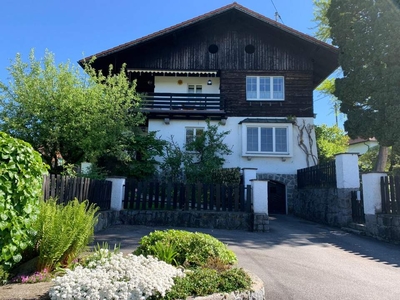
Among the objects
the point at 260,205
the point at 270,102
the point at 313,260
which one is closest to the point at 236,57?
the point at 270,102

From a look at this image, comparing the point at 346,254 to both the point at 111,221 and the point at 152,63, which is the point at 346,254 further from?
the point at 152,63

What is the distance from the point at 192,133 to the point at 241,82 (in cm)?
429

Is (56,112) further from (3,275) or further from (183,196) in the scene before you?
(3,275)

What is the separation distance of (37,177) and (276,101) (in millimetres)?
16253

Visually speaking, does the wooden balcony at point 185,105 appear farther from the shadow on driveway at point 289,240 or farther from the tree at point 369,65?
the shadow on driveway at point 289,240

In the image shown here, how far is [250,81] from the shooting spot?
19203 millimetres

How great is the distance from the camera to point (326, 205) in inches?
508

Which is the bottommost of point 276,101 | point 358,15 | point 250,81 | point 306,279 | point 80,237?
point 306,279

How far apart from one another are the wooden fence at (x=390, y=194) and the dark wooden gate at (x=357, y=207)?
1.27 m

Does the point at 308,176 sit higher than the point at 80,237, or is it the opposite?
the point at 308,176

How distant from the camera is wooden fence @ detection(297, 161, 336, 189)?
12641 millimetres

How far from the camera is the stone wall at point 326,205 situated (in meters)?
11.4

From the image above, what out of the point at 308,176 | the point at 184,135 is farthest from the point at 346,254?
the point at 184,135

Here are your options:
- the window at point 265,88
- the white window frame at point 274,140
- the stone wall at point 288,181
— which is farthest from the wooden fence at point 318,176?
the window at point 265,88
